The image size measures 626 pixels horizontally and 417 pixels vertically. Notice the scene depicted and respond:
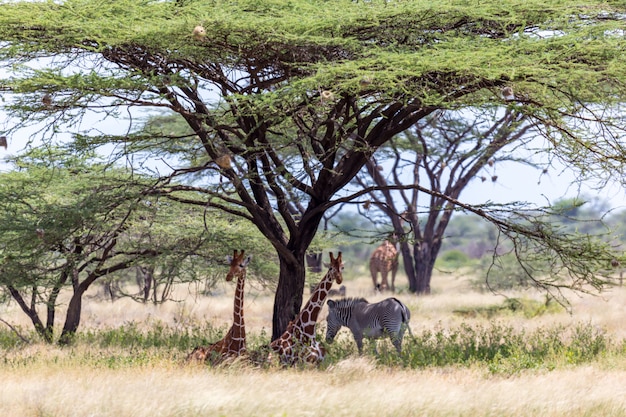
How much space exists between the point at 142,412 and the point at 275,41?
18.6ft

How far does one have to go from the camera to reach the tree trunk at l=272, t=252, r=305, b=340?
42.2 feet

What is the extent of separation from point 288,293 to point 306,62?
3516mm

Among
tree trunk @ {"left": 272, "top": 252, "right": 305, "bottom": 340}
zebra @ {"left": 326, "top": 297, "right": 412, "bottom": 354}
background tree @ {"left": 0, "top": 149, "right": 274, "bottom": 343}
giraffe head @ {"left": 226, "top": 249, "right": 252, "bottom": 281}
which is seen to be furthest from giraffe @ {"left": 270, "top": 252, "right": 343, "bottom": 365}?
background tree @ {"left": 0, "top": 149, "right": 274, "bottom": 343}

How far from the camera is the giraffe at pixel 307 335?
10875 millimetres

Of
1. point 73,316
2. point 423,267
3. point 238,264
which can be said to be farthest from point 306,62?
point 423,267

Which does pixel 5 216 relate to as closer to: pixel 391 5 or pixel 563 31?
pixel 391 5

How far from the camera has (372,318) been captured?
41.2 ft

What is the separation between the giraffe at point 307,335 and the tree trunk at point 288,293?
1631 millimetres

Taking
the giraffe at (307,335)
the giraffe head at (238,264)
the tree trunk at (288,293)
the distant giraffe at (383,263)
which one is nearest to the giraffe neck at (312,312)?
the giraffe at (307,335)

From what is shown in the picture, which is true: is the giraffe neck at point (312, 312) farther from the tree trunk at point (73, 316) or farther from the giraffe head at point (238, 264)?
the tree trunk at point (73, 316)

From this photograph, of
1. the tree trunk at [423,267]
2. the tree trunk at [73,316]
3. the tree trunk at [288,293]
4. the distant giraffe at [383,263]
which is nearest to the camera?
the tree trunk at [288,293]

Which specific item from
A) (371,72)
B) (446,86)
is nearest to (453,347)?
(446,86)

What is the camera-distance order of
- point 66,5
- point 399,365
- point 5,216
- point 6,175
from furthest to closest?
point 6,175
point 5,216
point 66,5
point 399,365

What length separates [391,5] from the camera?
11.3 m
